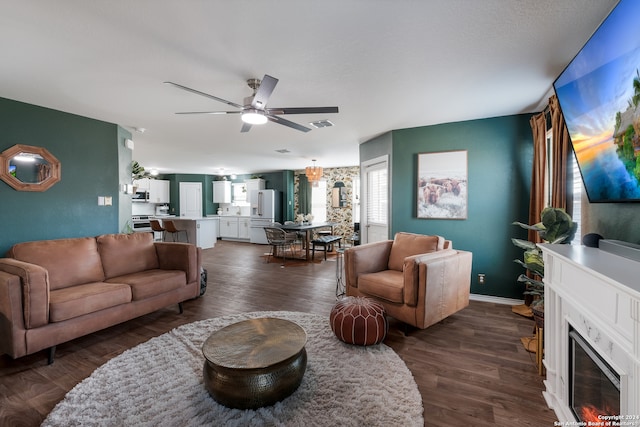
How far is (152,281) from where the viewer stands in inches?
116

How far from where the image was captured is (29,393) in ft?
6.17

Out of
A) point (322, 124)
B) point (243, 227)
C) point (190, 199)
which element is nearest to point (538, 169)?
point (322, 124)

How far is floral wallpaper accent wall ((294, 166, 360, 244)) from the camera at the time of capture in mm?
8195

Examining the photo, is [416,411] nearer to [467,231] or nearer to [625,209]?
[625,209]

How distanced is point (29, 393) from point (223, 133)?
3600 millimetres

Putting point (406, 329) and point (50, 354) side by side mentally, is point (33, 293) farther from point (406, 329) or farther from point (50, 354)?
point (406, 329)

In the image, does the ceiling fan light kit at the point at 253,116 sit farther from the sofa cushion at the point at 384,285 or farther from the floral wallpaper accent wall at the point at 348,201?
the floral wallpaper accent wall at the point at 348,201

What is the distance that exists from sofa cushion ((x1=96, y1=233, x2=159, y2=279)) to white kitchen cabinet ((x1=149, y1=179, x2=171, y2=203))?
6626 millimetres

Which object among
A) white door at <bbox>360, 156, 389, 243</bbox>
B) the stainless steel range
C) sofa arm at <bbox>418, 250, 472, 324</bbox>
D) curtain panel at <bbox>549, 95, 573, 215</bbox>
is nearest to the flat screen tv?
curtain panel at <bbox>549, 95, 573, 215</bbox>

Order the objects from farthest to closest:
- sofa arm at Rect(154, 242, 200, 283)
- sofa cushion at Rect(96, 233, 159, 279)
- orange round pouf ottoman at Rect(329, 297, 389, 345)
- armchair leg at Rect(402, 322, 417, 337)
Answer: sofa arm at Rect(154, 242, 200, 283) → sofa cushion at Rect(96, 233, 159, 279) → armchair leg at Rect(402, 322, 417, 337) → orange round pouf ottoman at Rect(329, 297, 389, 345)

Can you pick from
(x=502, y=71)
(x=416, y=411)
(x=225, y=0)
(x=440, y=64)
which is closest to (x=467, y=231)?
(x=502, y=71)

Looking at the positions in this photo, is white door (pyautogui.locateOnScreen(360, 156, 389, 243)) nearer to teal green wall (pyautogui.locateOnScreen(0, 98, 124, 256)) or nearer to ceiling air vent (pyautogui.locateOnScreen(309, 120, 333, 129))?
ceiling air vent (pyautogui.locateOnScreen(309, 120, 333, 129))

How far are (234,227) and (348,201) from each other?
4214 mm

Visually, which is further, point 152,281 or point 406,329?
point 152,281
